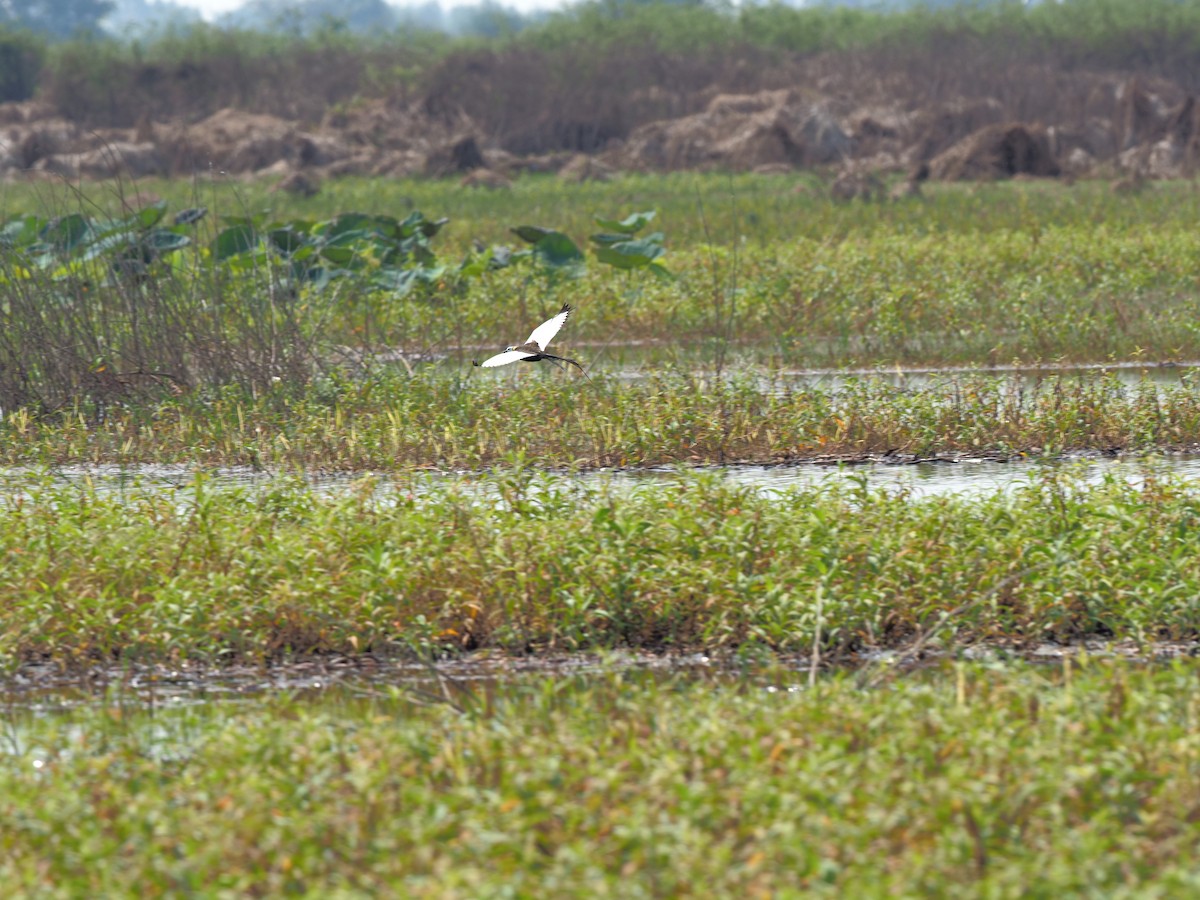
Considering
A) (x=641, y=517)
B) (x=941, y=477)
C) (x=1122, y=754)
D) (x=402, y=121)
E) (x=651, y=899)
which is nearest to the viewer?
(x=651, y=899)

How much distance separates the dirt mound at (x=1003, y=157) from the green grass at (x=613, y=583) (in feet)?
61.0

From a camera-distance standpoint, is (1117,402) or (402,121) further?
(402,121)

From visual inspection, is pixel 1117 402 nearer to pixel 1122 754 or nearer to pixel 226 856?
pixel 1122 754

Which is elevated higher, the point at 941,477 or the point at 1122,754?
the point at 1122,754

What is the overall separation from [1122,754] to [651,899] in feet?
3.47

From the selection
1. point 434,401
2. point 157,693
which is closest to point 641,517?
point 157,693

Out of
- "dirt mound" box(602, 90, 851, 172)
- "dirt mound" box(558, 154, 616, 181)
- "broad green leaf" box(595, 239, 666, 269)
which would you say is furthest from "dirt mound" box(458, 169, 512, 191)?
"broad green leaf" box(595, 239, 666, 269)

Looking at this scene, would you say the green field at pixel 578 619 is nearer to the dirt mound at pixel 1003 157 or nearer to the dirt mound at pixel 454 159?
the dirt mound at pixel 1003 157

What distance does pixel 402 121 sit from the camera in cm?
3406

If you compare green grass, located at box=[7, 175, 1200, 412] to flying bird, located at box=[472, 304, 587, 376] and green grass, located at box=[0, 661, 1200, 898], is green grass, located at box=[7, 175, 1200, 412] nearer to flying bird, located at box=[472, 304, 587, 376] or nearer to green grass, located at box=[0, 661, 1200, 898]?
flying bird, located at box=[472, 304, 587, 376]

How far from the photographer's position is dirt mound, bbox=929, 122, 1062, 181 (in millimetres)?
23047

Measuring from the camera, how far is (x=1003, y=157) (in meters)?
23.2

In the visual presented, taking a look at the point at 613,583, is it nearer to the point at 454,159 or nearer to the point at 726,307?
the point at 726,307

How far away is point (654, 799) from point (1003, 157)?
2111cm
